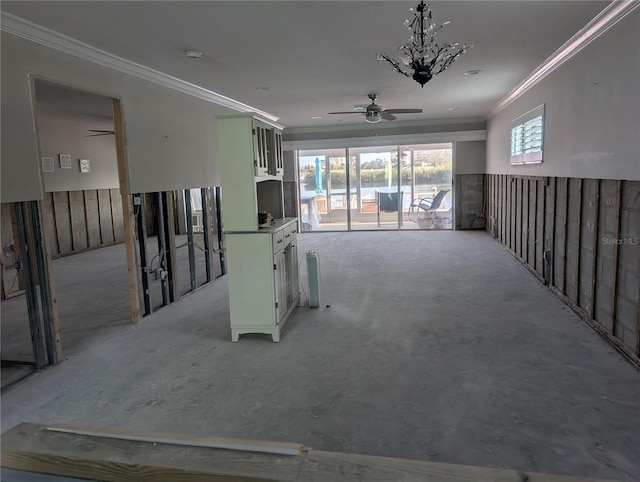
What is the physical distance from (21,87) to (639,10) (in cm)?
454

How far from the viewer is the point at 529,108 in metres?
6.34

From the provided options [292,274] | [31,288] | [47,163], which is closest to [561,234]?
[292,274]

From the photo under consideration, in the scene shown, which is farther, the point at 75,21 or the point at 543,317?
the point at 543,317

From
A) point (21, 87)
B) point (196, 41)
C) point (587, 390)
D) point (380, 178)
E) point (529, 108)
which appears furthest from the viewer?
point (380, 178)

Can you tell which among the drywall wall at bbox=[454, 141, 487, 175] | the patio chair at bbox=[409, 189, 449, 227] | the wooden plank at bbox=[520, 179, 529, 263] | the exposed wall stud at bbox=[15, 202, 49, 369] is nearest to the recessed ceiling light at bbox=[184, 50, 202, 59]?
the exposed wall stud at bbox=[15, 202, 49, 369]

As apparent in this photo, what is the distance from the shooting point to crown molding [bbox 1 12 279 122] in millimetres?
3234

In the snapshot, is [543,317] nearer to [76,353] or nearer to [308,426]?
[308,426]

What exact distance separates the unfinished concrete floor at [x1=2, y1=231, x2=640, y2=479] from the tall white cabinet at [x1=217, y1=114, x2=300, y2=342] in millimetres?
293

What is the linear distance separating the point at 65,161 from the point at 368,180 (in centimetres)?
695

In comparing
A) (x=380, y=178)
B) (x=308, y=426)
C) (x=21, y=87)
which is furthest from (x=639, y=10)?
(x=380, y=178)

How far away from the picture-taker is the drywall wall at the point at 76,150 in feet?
27.1

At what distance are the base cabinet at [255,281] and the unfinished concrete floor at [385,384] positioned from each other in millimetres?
180

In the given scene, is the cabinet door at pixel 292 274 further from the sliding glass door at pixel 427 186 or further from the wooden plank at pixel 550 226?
the sliding glass door at pixel 427 186

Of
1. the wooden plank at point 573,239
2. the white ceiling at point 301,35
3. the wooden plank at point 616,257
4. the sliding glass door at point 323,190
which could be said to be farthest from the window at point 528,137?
the sliding glass door at point 323,190
